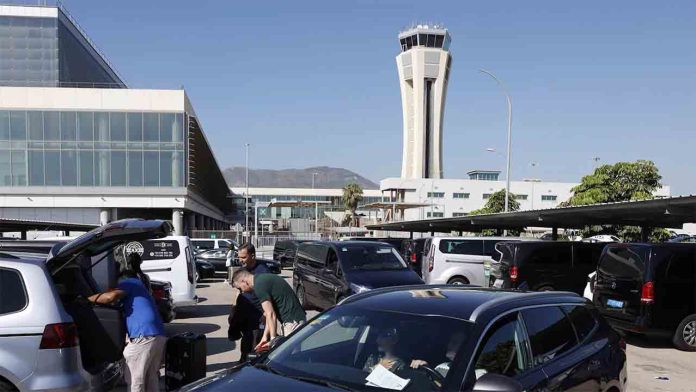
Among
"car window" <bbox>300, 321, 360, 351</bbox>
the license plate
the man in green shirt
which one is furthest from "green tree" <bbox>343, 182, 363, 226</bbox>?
"car window" <bbox>300, 321, 360, 351</bbox>

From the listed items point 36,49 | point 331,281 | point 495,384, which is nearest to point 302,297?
point 331,281

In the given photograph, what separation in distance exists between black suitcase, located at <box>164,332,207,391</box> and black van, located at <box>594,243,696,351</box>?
8042 millimetres

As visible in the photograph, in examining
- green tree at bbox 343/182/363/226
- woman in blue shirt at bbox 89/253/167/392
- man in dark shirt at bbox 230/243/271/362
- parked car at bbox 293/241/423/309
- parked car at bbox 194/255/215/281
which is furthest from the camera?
green tree at bbox 343/182/363/226

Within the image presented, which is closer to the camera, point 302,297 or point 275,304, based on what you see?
point 275,304

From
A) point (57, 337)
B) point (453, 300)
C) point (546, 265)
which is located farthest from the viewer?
point (546, 265)

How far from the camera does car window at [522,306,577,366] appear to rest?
439 cm

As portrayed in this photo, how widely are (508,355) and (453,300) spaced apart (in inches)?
21.5

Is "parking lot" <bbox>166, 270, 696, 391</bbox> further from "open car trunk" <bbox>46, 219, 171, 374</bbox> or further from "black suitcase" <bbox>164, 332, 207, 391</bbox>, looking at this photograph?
"open car trunk" <bbox>46, 219, 171, 374</bbox>

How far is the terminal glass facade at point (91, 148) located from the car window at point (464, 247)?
40411mm

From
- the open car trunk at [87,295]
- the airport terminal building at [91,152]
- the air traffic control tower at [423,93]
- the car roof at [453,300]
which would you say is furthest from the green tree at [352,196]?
the car roof at [453,300]

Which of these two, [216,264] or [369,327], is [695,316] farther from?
[216,264]

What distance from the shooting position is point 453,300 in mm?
4410

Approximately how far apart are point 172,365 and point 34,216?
52622 mm

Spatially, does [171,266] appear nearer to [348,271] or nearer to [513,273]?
[348,271]
